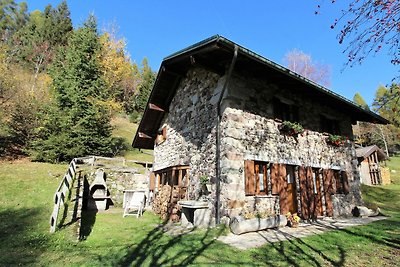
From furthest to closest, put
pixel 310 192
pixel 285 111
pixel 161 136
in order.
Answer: pixel 161 136 < pixel 285 111 < pixel 310 192

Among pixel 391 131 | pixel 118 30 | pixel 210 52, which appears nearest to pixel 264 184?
pixel 210 52

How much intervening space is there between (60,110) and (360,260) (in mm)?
18052

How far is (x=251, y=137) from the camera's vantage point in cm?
736

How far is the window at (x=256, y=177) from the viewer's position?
6844 mm

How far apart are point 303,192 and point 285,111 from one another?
9.85 feet

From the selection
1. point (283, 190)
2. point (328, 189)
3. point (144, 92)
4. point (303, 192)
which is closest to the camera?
point (283, 190)

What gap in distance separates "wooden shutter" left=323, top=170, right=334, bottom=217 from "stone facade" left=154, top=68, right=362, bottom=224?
0.33 m

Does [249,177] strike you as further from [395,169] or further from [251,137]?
[395,169]

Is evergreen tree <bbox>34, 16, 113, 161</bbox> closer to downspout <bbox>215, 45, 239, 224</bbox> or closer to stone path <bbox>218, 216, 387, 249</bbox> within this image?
downspout <bbox>215, 45, 239, 224</bbox>

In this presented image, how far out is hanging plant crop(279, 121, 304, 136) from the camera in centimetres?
819

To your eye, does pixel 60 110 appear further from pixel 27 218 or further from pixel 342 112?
pixel 342 112

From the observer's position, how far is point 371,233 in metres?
6.41

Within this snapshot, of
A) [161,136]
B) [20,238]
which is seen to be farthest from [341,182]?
[20,238]

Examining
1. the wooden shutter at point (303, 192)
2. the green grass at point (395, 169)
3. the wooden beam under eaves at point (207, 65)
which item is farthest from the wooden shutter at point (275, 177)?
the green grass at point (395, 169)
